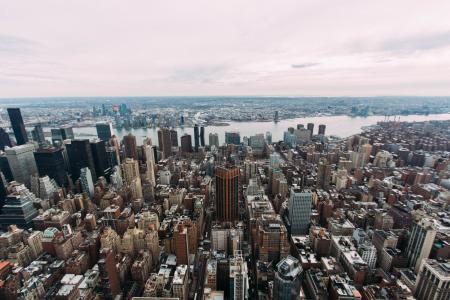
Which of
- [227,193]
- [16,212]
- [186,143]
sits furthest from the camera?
[186,143]

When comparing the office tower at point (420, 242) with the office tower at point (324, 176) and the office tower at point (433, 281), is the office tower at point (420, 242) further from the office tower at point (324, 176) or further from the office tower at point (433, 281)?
the office tower at point (324, 176)

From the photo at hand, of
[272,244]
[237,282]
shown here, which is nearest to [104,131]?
[272,244]

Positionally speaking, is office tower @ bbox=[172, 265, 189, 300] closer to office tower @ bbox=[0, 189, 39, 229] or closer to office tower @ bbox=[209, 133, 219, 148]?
office tower @ bbox=[0, 189, 39, 229]

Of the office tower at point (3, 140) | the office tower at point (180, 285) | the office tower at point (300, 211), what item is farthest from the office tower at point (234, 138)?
the office tower at point (3, 140)

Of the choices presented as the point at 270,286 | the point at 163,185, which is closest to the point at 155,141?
the point at 163,185

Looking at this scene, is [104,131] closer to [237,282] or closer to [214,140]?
[214,140]
